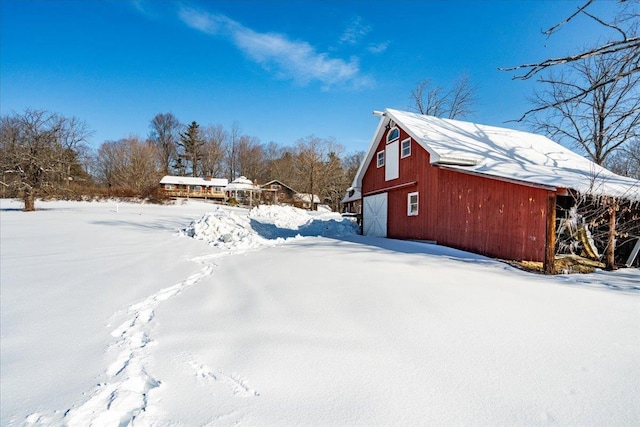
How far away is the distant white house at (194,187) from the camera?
40219 millimetres

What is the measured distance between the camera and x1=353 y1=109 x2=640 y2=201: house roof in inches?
286

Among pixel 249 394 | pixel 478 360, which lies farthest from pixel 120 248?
pixel 478 360

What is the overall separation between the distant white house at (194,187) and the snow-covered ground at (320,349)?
37.6 m

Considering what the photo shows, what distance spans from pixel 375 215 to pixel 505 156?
223 inches

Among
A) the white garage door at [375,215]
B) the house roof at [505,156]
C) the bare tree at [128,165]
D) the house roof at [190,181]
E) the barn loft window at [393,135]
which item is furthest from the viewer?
the house roof at [190,181]

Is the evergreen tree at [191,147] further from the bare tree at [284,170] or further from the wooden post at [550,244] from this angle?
the wooden post at [550,244]

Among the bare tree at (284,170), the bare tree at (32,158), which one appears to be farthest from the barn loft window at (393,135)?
the bare tree at (284,170)

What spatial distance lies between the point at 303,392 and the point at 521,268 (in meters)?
5.95

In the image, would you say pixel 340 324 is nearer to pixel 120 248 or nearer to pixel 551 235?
pixel 551 235

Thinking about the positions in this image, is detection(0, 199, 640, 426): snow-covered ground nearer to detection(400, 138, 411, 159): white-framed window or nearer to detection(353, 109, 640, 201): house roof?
detection(353, 109, 640, 201): house roof

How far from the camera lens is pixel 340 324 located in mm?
3016

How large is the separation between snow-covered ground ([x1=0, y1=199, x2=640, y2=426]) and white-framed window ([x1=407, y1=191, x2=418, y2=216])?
21.0ft

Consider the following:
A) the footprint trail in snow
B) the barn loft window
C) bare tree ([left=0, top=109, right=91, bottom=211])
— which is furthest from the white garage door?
bare tree ([left=0, top=109, right=91, bottom=211])

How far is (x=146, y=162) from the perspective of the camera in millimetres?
35812
